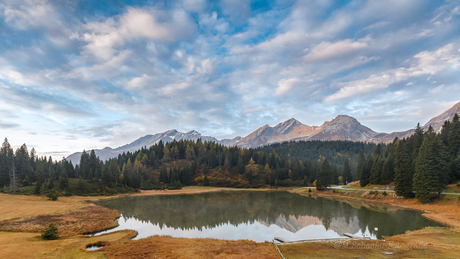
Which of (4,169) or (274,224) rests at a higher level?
(4,169)

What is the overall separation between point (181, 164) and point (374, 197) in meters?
138

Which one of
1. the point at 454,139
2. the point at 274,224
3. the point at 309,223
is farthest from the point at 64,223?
the point at 454,139

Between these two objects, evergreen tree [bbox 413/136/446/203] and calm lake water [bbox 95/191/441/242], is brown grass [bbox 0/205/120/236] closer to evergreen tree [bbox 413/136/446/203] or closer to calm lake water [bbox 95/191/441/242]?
calm lake water [bbox 95/191/441/242]

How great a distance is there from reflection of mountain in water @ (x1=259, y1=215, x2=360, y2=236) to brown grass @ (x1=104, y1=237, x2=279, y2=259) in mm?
17344

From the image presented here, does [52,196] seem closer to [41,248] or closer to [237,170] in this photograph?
[41,248]

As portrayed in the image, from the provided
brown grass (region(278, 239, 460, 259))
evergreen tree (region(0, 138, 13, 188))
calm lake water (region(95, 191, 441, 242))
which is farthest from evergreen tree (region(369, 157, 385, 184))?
evergreen tree (region(0, 138, 13, 188))

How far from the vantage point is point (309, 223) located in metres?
45.2

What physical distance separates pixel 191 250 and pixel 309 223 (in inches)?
1187

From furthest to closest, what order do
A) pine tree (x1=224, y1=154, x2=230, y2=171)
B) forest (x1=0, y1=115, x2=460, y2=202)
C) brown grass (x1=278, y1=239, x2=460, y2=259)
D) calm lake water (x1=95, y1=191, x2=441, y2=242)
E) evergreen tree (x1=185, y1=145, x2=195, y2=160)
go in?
1. evergreen tree (x1=185, y1=145, x2=195, y2=160)
2. pine tree (x1=224, y1=154, x2=230, y2=171)
3. forest (x1=0, y1=115, x2=460, y2=202)
4. calm lake water (x1=95, y1=191, x2=441, y2=242)
5. brown grass (x1=278, y1=239, x2=460, y2=259)

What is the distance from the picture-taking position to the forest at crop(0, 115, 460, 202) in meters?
65.5

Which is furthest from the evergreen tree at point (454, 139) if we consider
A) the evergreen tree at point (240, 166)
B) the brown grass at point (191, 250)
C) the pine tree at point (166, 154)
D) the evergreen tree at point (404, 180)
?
the pine tree at point (166, 154)

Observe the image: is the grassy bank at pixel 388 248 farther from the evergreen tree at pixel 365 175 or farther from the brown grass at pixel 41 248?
the evergreen tree at pixel 365 175

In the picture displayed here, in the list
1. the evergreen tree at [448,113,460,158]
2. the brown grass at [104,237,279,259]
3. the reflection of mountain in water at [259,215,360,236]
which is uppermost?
the evergreen tree at [448,113,460,158]

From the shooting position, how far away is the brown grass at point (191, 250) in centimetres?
2241
